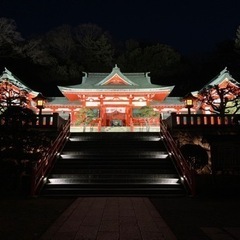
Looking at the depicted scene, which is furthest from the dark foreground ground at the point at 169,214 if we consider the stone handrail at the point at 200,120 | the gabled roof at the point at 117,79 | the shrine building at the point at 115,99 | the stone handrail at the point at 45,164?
the gabled roof at the point at 117,79

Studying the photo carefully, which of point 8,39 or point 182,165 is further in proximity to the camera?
point 8,39

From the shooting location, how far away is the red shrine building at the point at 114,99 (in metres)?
25.0

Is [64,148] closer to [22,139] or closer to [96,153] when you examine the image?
[96,153]

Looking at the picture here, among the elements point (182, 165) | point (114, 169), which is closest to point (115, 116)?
point (114, 169)

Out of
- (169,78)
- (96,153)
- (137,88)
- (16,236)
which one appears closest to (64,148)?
(96,153)

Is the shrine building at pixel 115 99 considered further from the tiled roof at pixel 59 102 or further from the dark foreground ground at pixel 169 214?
the dark foreground ground at pixel 169 214

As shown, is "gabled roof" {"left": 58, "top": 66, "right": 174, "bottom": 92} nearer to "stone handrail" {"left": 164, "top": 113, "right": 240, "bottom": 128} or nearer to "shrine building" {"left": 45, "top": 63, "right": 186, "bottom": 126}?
"shrine building" {"left": 45, "top": 63, "right": 186, "bottom": 126}

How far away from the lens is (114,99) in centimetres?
2642

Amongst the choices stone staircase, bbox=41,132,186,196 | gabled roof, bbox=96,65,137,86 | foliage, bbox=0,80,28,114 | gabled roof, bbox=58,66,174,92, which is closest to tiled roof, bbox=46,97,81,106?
gabled roof, bbox=58,66,174,92

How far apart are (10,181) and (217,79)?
21.7 metres

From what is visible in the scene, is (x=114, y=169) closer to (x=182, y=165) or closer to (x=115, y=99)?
(x=182, y=165)

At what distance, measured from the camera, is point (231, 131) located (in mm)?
14539

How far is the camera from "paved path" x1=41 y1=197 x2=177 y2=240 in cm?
502

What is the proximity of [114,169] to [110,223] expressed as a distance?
5.59 metres
